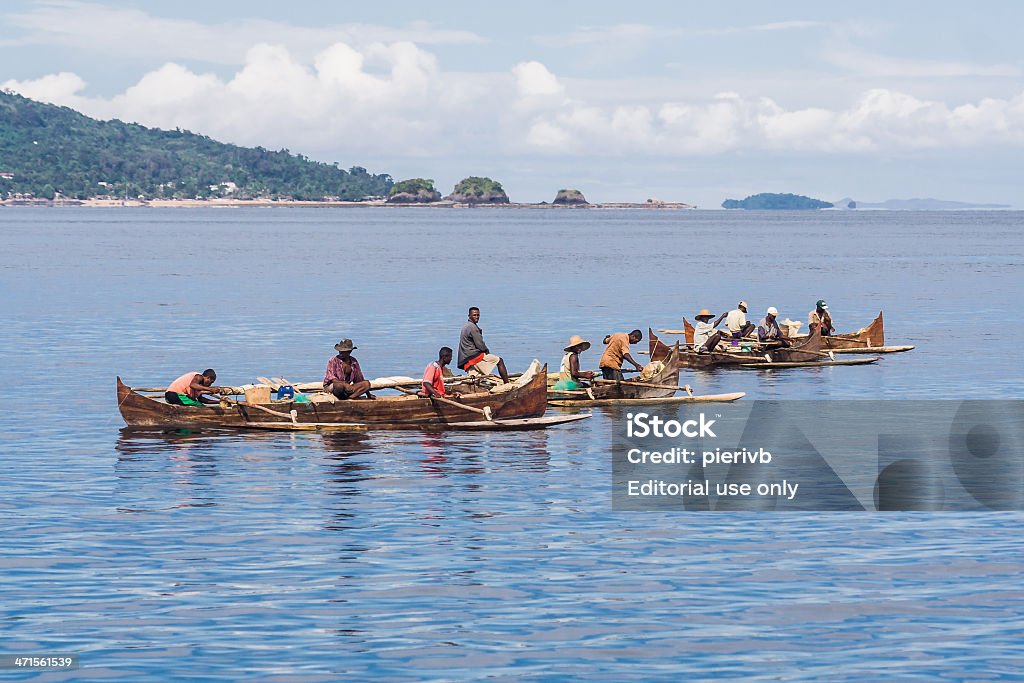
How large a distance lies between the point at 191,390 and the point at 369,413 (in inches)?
167

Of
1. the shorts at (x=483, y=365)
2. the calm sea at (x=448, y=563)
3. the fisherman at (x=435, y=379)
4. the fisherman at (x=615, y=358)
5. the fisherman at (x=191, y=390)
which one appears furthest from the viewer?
the fisherman at (x=615, y=358)

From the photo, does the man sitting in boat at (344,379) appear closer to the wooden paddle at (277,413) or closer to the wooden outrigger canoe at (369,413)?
the wooden outrigger canoe at (369,413)

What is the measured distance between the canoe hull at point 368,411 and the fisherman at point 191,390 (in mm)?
238

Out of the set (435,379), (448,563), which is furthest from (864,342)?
(448,563)

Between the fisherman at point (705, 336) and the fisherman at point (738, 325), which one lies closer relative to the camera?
the fisherman at point (705, 336)

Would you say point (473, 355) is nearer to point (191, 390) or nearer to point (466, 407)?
point (466, 407)

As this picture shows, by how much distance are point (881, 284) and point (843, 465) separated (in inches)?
3024

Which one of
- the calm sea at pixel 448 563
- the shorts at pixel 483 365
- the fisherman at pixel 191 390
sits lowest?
the calm sea at pixel 448 563

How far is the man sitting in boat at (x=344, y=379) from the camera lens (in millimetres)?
33375

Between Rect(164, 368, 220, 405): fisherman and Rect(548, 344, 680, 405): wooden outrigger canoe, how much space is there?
8.75 metres

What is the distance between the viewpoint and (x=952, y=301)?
281ft

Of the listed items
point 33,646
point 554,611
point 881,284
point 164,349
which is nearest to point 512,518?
point 554,611

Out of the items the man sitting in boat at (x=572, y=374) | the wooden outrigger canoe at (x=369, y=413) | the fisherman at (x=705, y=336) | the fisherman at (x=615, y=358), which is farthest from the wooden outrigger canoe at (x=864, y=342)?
the wooden outrigger canoe at (x=369, y=413)

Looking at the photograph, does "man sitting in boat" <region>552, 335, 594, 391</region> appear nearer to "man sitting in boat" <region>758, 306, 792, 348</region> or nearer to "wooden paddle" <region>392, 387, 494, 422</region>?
"wooden paddle" <region>392, 387, 494, 422</region>
